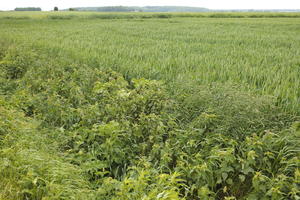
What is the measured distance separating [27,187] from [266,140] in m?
2.62

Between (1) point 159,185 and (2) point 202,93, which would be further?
(2) point 202,93

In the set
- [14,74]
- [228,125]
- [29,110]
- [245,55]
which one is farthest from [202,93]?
[14,74]

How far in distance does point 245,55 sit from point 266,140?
4957 mm

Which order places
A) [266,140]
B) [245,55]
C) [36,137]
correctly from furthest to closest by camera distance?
[245,55]
[36,137]
[266,140]

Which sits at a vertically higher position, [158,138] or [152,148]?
[158,138]

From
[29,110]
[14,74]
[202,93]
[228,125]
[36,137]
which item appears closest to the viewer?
[228,125]

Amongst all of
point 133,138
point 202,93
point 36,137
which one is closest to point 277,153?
point 202,93

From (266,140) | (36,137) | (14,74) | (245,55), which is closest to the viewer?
(266,140)

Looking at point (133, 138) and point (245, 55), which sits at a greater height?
point (245, 55)

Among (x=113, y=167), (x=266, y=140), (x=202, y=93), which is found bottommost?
(x=113, y=167)

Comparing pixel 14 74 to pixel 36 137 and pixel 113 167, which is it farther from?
pixel 113 167

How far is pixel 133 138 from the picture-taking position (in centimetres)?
359

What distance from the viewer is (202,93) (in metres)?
3.90

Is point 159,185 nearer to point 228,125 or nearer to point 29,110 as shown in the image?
point 228,125
